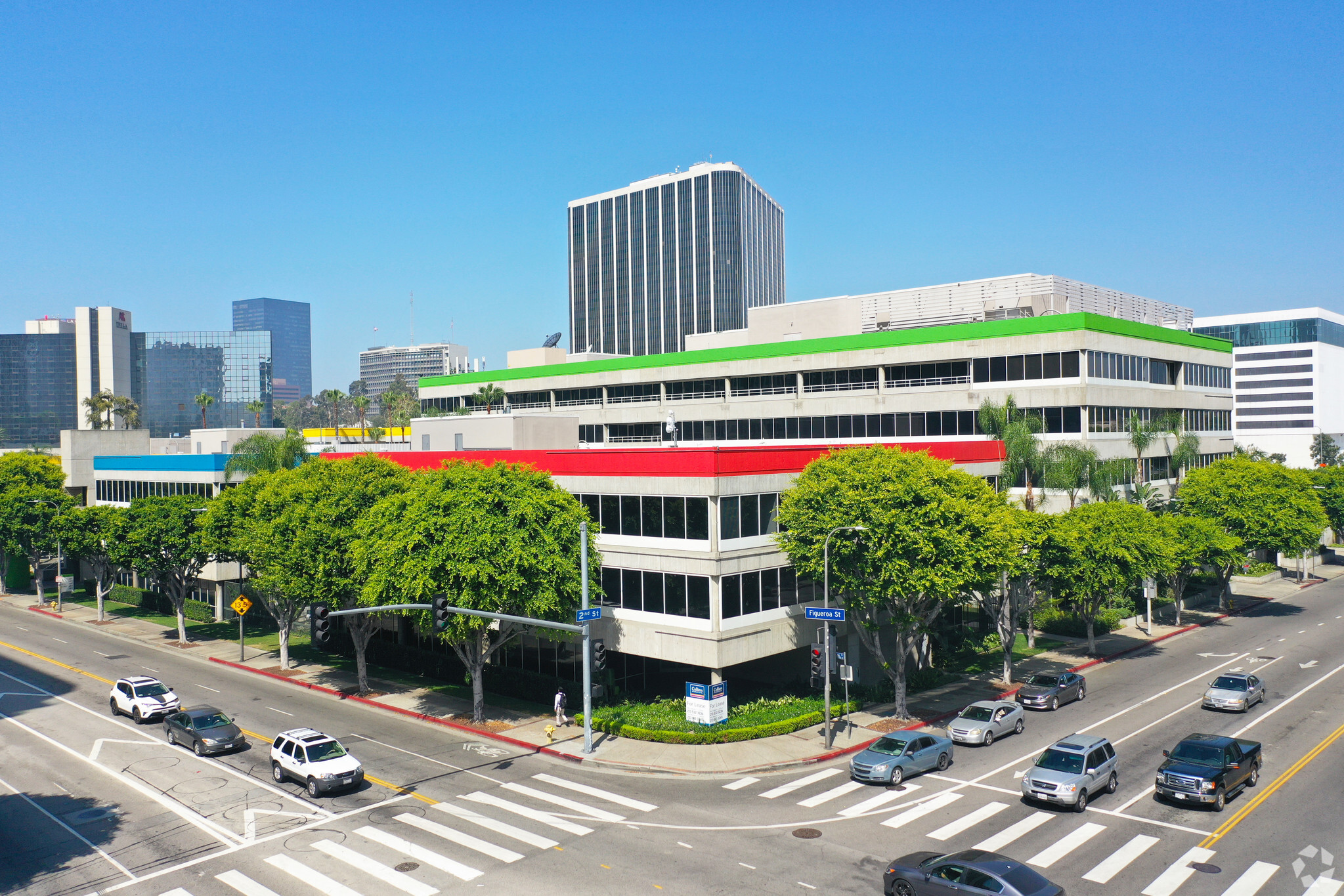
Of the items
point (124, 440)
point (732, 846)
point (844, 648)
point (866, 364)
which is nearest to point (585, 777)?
point (732, 846)

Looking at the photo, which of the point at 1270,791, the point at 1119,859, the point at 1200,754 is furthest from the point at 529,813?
the point at 1270,791

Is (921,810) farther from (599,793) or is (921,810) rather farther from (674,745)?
(674,745)

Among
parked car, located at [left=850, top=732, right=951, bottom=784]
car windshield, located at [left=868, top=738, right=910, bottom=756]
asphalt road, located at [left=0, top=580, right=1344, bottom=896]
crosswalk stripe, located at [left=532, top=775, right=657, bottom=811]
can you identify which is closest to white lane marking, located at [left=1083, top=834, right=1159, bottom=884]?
asphalt road, located at [left=0, top=580, right=1344, bottom=896]

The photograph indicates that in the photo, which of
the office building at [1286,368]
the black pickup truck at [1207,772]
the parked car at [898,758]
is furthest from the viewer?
the office building at [1286,368]

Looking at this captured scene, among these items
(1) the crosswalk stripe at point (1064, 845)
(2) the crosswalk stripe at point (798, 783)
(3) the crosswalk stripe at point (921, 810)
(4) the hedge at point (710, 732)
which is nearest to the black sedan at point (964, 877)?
(1) the crosswalk stripe at point (1064, 845)

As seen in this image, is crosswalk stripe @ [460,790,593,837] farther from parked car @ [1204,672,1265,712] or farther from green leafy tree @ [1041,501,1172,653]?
green leafy tree @ [1041,501,1172,653]

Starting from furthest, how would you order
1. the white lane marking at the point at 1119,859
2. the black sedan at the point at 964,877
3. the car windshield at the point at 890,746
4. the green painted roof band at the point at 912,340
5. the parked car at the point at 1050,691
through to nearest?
the green painted roof band at the point at 912,340 < the parked car at the point at 1050,691 < the car windshield at the point at 890,746 < the white lane marking at the point at 1119,859 < the black sedan at the point at 964,877

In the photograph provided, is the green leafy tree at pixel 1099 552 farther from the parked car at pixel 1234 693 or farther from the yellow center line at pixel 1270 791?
the yellow center line at pixel 1270 791
